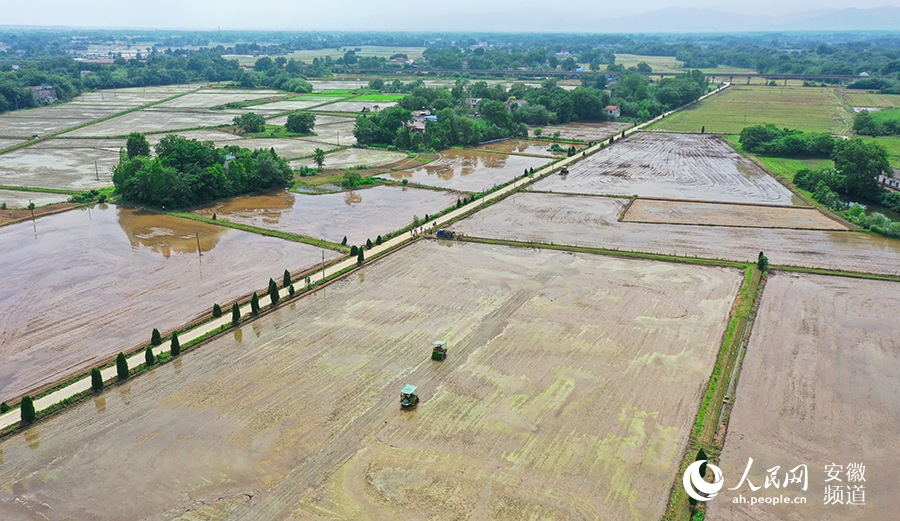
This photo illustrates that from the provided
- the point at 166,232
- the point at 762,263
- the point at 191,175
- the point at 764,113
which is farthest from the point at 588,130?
the point at 166,232

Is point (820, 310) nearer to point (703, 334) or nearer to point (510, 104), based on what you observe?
point (703, 334)

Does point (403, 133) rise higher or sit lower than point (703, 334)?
higher

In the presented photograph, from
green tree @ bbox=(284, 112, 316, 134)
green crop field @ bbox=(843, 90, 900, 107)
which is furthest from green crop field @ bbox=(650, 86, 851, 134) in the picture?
green tree @ bbox=(284, 112, 316, 134)

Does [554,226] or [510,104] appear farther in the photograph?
[510,104]

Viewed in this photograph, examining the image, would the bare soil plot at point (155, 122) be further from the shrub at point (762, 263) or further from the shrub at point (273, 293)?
the shrub at point (762, 263)

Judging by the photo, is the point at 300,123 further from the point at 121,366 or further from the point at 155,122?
the point at 121,366

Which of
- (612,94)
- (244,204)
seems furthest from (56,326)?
(612,94)
